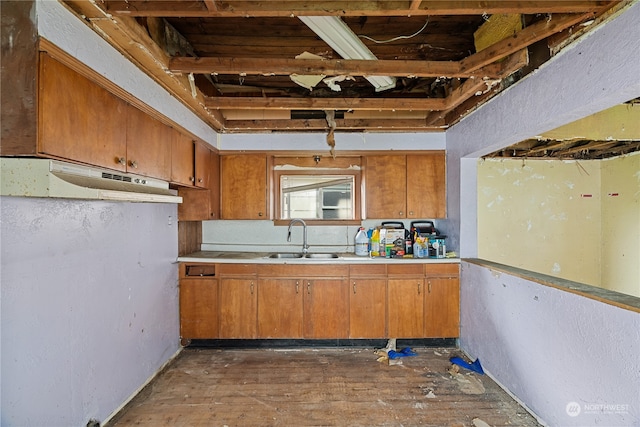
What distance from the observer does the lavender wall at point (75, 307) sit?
139 centimetres

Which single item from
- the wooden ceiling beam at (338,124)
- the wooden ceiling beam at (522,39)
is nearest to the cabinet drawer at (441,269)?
the wooden ceiling beam at (338,124)

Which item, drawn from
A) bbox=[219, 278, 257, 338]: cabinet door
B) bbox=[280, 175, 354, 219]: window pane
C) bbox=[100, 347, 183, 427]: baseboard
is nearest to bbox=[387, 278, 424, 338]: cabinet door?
bbox=[280, 175, 354, 219]: window pane

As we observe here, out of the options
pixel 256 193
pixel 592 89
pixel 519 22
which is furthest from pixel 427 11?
pixel 256 193

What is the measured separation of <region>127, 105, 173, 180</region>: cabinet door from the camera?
1.98m

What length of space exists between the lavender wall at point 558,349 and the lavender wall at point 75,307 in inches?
110

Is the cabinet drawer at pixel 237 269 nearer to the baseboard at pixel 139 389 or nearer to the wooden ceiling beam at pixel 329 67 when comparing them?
the baseboard at pixel 139 389

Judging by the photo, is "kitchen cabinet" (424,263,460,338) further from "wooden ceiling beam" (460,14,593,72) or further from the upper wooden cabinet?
"wooden ceiling beam" (460,14,593,72)

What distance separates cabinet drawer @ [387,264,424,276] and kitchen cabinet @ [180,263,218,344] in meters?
1.78

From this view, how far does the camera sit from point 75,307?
5.63ft

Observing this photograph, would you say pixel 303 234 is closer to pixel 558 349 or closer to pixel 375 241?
pixel 375 241

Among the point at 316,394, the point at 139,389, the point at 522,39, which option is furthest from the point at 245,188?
the point at 522,39

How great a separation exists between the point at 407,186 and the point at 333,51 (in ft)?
5.69

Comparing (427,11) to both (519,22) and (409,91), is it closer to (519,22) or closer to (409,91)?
(519,22)

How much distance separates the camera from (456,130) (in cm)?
312
